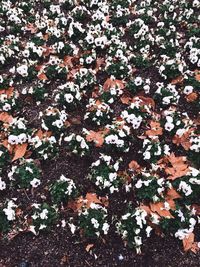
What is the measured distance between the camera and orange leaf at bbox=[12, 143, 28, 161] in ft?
20.1

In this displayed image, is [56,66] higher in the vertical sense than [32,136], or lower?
higher

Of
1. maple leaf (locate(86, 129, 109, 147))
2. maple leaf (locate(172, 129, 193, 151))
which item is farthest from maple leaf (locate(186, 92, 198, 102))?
maple leaf (locate(86, 129, 109, 147))

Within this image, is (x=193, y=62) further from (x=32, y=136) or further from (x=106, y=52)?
(x=32, y=136)

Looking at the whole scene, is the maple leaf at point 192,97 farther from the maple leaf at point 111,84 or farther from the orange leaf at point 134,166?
the orange leaf at point 134,166

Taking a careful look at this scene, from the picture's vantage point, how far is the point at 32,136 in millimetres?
6359

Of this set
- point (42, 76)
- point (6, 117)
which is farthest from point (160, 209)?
point (42, 76)

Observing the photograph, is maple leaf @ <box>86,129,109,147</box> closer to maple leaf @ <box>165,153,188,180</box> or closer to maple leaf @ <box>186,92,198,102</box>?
maple leaf @ <box>165,153,188,180</box>

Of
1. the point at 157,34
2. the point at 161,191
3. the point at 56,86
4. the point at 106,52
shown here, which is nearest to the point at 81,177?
the point at 161,191

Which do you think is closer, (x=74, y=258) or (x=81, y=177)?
(x=74, y=258)

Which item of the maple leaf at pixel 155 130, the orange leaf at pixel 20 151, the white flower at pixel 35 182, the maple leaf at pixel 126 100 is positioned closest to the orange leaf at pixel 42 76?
the maple leaf at pixel 126 100

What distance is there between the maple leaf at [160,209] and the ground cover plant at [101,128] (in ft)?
0.06

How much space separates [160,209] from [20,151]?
2.08 m

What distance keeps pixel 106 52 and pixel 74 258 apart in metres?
3.97

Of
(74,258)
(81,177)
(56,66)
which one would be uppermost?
(56,66)
